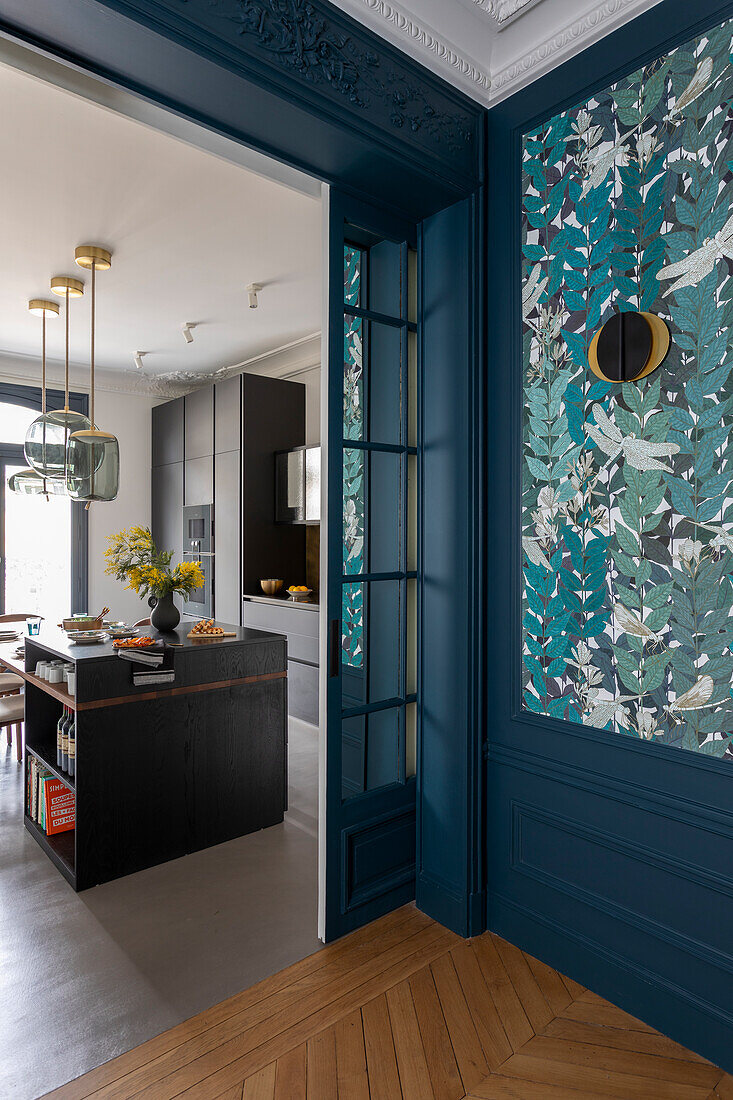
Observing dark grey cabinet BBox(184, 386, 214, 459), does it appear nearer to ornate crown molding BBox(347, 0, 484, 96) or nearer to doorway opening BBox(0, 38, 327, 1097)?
doorway opening BBox(0, 38, 327, 1097)

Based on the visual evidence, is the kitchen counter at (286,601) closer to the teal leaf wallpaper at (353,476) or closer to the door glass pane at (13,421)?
the teal leaf wallpaper at (353,476)

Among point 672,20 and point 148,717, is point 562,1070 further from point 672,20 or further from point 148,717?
point 672,20

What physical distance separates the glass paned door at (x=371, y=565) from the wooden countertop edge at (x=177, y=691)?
91 centimetres

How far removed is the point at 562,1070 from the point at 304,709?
136 inches

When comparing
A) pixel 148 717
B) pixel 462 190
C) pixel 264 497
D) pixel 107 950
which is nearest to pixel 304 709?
pixel 264 497

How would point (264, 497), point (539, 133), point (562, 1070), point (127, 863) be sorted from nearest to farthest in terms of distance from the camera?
point (562, 1070) → point (539, 133) → point (127, 863) → point (264, 497)

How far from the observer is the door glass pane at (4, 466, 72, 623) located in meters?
6.16

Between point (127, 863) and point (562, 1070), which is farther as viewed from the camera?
point (127, 863)

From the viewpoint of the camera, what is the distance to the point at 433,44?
6.75 feet

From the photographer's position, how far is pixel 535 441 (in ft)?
7.05

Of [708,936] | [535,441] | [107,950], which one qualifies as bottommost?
[107,950]

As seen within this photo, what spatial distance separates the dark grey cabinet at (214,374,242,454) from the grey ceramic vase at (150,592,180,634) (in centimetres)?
248

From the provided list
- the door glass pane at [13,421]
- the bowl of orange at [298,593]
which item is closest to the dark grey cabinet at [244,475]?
the bowl of orange at [298,593]

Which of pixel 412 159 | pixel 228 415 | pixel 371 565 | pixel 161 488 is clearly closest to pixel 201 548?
pixel 161 488
